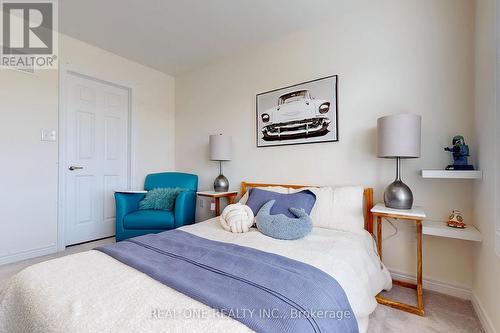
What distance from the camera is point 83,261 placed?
3.78ft

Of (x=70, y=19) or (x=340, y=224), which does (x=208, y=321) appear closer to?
(x=340, y=224)

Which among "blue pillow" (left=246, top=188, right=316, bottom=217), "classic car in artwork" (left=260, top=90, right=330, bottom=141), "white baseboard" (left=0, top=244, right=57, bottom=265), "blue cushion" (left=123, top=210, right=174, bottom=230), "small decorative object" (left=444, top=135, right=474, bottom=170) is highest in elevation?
"classic car in artwork" (left=260, top=90, right=330, bottom=141)

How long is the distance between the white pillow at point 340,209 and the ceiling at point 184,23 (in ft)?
5.60

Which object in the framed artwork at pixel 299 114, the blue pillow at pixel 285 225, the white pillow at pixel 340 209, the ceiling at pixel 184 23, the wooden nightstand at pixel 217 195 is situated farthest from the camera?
the wooden nightstand at pixel 217 195

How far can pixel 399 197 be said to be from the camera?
168cm

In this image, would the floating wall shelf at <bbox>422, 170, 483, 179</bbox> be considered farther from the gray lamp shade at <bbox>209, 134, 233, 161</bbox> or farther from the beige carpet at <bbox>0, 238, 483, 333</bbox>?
the gray lamp shade at <bbox>209, 134, 233, 161</bbox>

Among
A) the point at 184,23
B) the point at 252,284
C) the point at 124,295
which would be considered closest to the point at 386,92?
the point at 252,284

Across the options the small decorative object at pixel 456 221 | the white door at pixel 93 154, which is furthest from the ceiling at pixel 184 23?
the small decorative object at pixel 456 221

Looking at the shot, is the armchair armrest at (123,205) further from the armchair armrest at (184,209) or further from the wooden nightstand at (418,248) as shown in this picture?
the wooden nightstand at (418,248)

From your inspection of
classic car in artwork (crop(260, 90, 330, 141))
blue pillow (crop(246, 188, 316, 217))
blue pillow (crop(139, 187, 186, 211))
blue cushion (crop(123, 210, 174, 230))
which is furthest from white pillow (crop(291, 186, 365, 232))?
blue pillow (crop(139, 187, 186, 211))

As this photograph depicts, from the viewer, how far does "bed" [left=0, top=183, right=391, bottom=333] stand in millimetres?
706

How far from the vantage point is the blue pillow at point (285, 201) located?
1.81 meters

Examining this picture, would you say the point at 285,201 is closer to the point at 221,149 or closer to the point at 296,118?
the point at 296,118

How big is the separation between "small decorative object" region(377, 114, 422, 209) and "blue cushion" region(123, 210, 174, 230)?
6.95 ft
